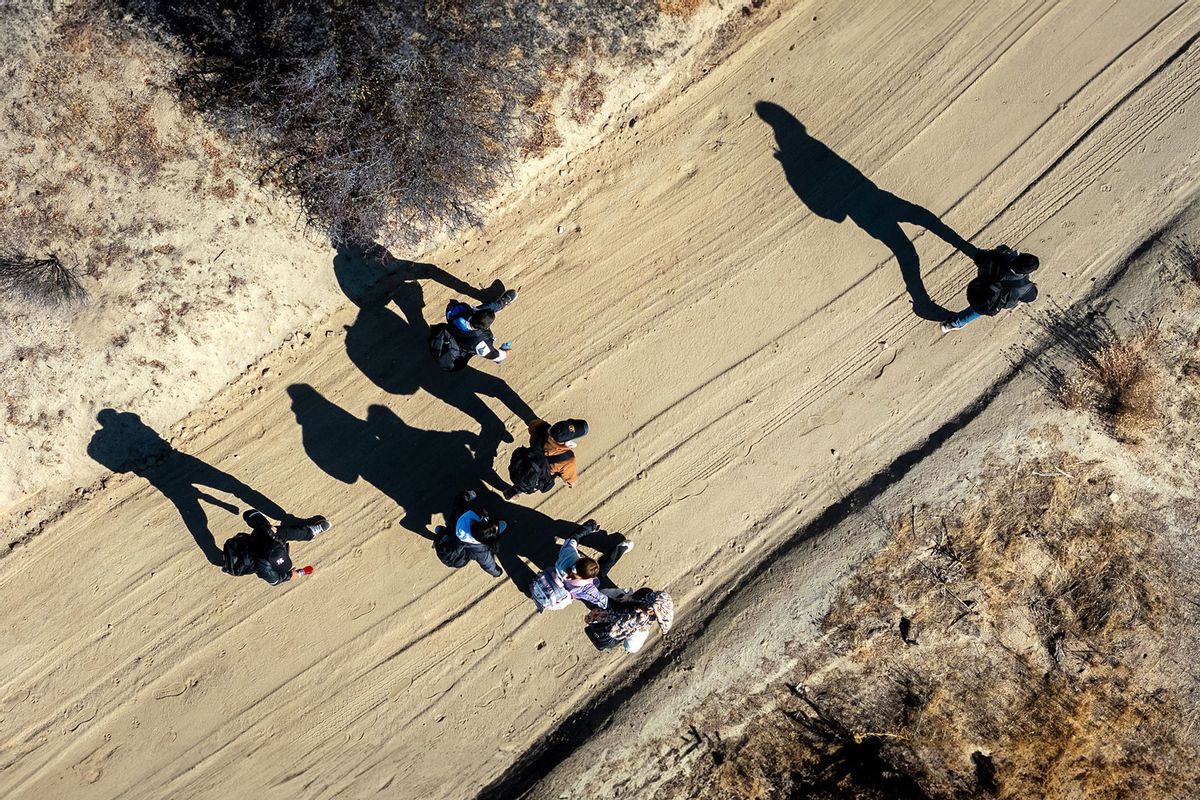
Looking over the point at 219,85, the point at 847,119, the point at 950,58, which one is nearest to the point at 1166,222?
the point at 950,58

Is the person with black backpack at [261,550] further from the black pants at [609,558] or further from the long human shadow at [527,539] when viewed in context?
the black pants at [609,558]

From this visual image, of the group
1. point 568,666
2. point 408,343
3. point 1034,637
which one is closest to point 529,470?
point 408,343

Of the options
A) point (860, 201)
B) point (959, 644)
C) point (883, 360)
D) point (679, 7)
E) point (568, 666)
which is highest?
point (679, 7)

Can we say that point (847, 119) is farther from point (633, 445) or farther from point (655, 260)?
point (633, 445)

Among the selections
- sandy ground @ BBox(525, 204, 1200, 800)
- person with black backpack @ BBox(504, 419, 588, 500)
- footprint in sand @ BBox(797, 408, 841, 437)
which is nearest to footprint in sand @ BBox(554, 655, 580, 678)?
sandy ground @ BBox(525, 204, 1200, 800)

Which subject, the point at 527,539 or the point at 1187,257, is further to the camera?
the point at 527,539

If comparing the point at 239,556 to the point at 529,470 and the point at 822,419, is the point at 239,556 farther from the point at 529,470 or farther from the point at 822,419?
the point at 822,419

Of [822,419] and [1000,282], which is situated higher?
[1000,282]
